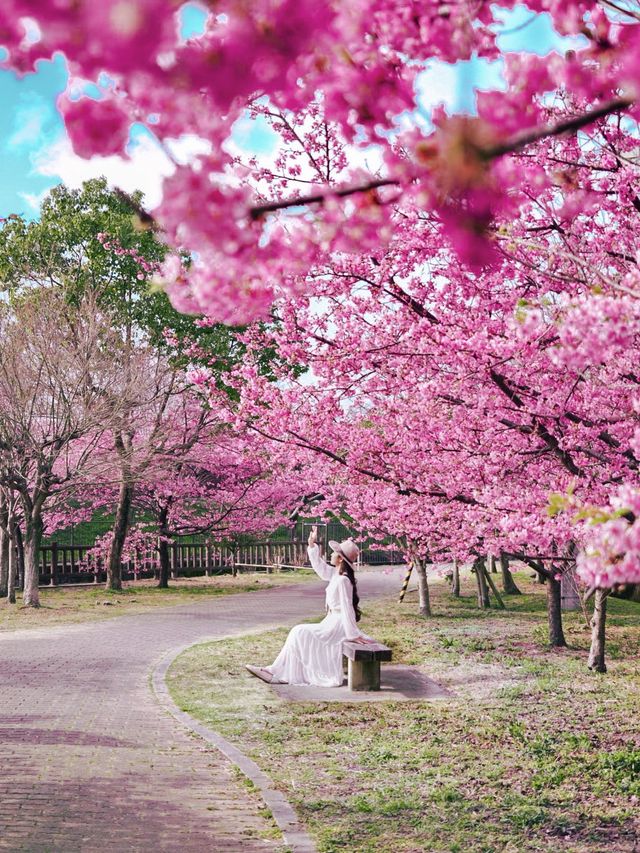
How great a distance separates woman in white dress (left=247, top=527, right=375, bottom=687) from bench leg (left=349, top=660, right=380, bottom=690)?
35 cm

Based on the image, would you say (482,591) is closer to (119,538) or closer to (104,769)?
(119,538)

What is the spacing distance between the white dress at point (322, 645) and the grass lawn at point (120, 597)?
827cm

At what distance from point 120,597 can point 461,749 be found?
18.3 m

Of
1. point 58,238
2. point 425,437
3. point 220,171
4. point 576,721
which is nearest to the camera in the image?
point 220,171

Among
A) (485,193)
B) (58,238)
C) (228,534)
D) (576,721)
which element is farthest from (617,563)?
(228,534)

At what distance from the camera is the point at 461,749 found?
793 cm

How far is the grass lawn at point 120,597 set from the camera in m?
19.4

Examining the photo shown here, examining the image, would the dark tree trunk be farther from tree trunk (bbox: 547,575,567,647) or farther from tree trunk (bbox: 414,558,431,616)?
tree trunk (bbox: 547,575,567,647)

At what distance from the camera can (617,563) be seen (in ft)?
8.92

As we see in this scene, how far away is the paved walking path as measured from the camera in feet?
18.4

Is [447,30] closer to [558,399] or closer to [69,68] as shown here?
[69,68]

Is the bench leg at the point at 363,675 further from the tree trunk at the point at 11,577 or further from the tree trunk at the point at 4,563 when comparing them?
the tree trunk at the point at 4,563

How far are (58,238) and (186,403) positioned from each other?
6.50m

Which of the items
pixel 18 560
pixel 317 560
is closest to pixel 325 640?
pixel 317 560
